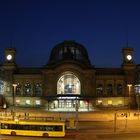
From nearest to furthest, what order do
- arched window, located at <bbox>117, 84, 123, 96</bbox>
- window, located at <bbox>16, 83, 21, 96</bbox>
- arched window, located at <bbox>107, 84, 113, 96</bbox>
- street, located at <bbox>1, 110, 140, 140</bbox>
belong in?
1. street, located at <bbox>1, 110, 140, 140</bbox>
2. window, located at <bbox>16, 83, 21, 96</bbox>
3. arched window, located at <bbox>107, 84, 113, 96</bbox>
4. arched window, located at <bbox>117, 84, 123, 96</bbox>

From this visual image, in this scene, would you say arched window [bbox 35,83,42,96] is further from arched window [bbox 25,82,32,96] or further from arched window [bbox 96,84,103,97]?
arched window [bbox 96,84,103,97]

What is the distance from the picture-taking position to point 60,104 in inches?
4001

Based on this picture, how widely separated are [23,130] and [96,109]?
158 feet

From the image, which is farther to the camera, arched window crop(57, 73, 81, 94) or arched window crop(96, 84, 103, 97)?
arched window crop(96, 84, 103, 97)

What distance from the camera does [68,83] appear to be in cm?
10456

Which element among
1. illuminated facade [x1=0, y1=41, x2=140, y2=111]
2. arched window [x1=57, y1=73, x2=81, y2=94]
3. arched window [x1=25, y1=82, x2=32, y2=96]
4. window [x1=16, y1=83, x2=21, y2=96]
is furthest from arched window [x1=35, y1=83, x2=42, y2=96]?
arched window [x1=57, y1=73, x2=81, y2=94]

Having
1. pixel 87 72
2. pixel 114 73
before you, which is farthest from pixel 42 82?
pixel 114 73

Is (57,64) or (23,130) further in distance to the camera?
(57,64)

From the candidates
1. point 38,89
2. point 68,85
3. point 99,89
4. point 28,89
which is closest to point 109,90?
point 99,89

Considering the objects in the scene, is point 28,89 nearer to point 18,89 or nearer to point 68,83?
point 18,89

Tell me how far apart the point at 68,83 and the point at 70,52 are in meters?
10.2

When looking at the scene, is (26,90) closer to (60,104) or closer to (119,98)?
(60,104)

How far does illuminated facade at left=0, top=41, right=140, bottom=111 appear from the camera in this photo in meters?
102

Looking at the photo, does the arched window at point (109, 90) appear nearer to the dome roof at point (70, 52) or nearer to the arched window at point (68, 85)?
the arched window at point (68, 85)
